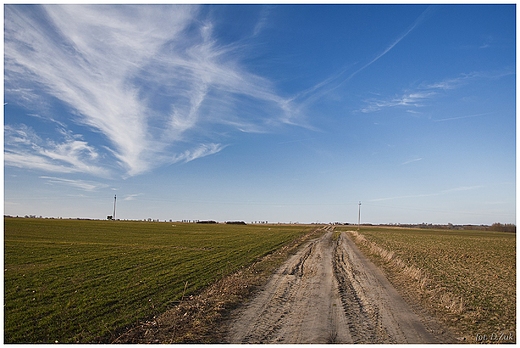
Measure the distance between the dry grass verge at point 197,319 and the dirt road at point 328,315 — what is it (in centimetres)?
57

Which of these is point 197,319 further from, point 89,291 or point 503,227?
point 503,227

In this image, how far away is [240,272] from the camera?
19375mm

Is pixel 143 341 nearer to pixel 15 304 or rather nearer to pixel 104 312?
pixel 104 312

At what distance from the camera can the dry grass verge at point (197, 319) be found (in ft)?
28.9

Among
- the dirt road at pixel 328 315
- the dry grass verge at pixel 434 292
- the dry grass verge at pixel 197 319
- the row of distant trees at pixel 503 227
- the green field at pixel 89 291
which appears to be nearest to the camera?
Answer: the dry grass verge at pixel 197 319

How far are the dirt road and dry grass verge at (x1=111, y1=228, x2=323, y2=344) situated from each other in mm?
566

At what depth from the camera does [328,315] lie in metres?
10.9

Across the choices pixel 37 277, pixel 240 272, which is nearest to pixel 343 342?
pixel 240 272

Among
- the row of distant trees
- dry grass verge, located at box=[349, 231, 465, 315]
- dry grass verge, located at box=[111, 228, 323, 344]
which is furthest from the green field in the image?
the row of distant trees

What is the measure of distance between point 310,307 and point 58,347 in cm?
793

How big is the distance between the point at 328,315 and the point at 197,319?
4346 mm

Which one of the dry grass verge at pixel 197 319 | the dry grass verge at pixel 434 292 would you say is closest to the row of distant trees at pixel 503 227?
the dry grass verge at pixel 434 292

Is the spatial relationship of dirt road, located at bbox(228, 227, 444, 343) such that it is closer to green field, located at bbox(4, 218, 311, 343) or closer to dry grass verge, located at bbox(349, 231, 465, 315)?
dry grass verge, located at bbox(349, 231, 465, 315)

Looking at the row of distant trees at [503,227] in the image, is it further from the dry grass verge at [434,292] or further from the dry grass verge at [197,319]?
the dry grass verge at [197,319]
